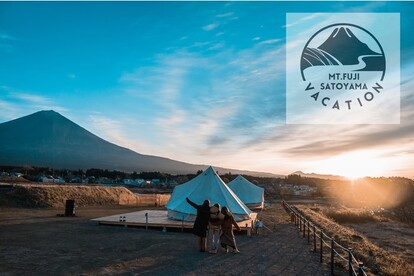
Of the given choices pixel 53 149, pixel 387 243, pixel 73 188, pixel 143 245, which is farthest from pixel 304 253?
pixel 53 149

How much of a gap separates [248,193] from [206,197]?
1461cm

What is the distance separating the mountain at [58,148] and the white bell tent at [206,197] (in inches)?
4190

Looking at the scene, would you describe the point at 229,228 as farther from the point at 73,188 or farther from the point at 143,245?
the point at 73,188

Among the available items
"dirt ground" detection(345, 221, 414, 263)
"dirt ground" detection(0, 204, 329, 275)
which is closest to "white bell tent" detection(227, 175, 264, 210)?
"dirt ground" detection(345, 221, 414, 263)

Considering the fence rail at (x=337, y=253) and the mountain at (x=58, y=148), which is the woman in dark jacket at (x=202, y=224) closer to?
the fence rail at (x=337, y=253)

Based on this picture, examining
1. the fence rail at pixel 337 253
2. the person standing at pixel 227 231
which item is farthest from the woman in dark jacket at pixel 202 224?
the fence rail at pixel 337 253

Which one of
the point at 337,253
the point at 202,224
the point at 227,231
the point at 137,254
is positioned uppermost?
the point at 202,224

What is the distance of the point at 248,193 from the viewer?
105 ft

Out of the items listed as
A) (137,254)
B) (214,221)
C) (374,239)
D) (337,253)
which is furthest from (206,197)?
(374,239)

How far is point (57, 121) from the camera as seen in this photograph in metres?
184

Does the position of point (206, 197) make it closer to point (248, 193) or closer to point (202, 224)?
point (202, 224)

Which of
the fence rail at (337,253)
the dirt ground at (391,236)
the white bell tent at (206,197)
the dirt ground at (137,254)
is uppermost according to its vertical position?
the white bell tent at (206,197)

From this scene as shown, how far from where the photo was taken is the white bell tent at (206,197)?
693 inches

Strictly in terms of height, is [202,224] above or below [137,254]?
above
